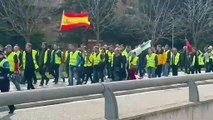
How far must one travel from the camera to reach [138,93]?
10.2 metres

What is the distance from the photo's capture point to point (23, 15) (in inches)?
1823

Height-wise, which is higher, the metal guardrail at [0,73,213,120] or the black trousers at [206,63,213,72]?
the metal guardrail at [0,73,213,120]

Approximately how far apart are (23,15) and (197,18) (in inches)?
876

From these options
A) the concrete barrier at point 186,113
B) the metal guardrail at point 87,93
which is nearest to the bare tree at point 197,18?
the concrete barrier at point 186,113

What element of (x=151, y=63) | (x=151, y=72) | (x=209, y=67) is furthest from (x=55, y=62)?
(x=209, y=67)

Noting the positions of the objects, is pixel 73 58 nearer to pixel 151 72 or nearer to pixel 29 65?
pixel 29 65

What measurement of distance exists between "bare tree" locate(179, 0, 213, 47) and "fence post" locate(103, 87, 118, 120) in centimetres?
4933

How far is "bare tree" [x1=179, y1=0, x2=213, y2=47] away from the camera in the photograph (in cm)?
5522

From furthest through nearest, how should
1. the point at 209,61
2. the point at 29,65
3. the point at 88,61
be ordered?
the point at 209,61
the point at 88,61
the point at 29,65

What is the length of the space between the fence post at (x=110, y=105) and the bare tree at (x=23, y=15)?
38747 millimetres

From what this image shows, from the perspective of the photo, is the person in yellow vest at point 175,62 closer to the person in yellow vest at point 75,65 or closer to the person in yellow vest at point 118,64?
the person in yellow vest at point 118,64

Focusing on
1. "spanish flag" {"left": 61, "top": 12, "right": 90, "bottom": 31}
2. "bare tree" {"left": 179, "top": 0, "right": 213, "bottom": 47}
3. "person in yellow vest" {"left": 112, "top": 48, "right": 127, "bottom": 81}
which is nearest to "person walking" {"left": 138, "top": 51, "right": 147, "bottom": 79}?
"spanish flag" {"left": 61, "top": 12, "right": 90, "bottom": 31}

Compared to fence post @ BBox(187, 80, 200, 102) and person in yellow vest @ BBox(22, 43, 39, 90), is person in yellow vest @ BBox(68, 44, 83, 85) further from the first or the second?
fence post @ BBox(187, 80, 200, 102)

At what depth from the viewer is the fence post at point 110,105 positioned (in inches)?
245
